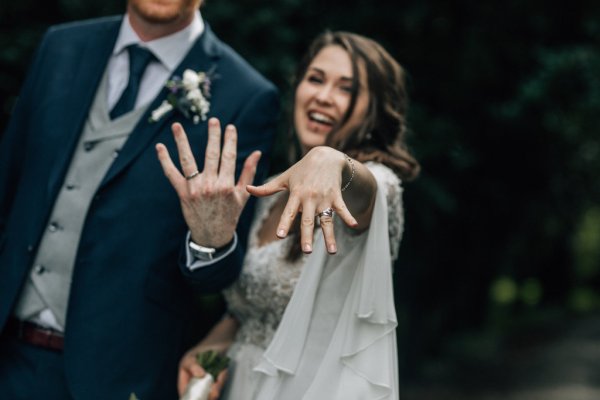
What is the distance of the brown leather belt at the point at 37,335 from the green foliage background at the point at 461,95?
1981mm

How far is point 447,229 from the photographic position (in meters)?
7.48

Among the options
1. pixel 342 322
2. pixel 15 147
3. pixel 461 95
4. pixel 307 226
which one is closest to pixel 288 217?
pixel 307 226

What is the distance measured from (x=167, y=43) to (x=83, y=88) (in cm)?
31

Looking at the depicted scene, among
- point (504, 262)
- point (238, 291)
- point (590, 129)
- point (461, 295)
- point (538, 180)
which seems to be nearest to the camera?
point (238, 291)

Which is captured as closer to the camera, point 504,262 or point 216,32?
point 216,32

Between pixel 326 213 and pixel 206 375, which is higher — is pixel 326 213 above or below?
above

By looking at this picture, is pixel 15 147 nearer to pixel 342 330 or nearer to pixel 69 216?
pixel 69 216

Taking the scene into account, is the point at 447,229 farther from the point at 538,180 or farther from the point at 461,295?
the point at 461,295

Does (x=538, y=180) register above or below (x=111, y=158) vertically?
above

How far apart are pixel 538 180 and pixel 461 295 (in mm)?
2326

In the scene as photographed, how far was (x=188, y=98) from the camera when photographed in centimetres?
267

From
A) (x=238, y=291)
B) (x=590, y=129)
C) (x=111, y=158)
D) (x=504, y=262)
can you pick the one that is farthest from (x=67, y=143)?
(x=504, y=262)

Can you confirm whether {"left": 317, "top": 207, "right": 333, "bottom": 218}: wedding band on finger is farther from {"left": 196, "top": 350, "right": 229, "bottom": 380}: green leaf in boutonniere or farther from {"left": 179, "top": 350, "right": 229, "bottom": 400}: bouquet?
{"left": 196, "top": 350, "right": 229, "bottom": 380}: green leaf in boutonniere

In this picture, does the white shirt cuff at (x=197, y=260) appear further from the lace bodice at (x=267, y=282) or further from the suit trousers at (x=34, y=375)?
the suit trousers at (x=34, y=375)
